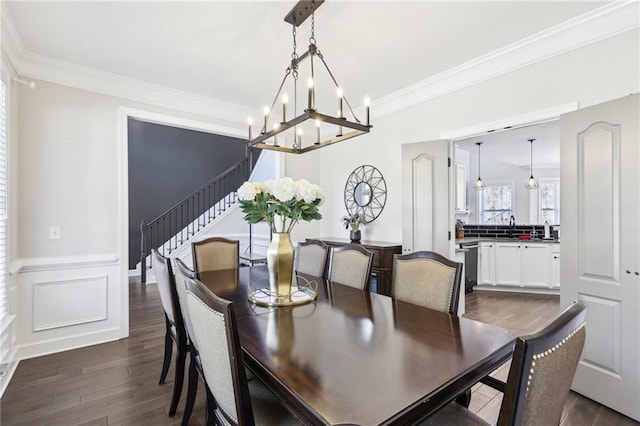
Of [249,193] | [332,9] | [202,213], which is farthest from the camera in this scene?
[202,213]

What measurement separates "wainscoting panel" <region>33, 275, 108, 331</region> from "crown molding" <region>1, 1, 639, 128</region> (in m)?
1.96

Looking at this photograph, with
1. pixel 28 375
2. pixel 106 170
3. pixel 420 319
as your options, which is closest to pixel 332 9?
pixel 420 319

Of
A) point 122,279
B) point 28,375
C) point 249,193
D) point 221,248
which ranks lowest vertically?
point 28,375

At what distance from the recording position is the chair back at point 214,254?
2990mm

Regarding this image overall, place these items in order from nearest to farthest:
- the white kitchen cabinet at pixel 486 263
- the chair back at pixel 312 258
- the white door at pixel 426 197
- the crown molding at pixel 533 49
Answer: the crown molding at pixel 533 49 → the chair back at pixel 312 258 → the white door at pixel 426 197 → the white kitchen cabinet at pixel 486 263

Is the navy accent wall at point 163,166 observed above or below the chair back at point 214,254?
above

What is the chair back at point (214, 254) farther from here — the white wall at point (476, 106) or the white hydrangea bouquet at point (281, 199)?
the white wall at point (476, 106)

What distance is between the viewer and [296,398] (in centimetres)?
89

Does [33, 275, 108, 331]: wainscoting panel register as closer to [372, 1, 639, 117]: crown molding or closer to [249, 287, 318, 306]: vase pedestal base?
[249, 287, 318, 306]: vase pedestal base

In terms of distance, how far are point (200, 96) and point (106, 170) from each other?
1.35 metres

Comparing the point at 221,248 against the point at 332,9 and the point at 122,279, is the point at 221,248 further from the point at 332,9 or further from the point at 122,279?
the point at 332,9

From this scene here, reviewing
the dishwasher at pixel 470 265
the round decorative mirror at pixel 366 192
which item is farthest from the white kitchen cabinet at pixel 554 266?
the round decorative mirror at pixel 366 192

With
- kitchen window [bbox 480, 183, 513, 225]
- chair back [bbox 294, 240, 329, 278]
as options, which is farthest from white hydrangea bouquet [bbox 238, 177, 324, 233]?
kitchen window [bbox 480, 183, 513, 225]

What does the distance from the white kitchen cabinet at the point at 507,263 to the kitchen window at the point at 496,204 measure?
2.60 m
